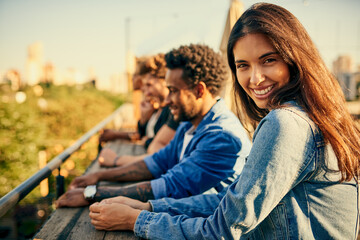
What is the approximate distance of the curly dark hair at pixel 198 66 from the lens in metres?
2.34

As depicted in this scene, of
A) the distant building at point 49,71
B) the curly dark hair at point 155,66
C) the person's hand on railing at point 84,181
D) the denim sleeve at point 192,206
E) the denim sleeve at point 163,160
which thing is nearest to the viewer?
the denim sleeve at point 192,206

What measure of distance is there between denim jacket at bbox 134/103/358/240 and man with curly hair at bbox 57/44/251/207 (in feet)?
2.09

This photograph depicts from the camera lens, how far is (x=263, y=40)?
1.24 m

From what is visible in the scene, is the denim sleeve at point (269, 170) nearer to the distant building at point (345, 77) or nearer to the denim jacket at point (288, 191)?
the denim jacket at point (288, 191)

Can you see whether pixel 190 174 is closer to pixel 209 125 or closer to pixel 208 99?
pixel 209 125

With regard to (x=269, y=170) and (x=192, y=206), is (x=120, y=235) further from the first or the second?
(x=269, y=170)

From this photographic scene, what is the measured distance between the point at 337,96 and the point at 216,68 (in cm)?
133

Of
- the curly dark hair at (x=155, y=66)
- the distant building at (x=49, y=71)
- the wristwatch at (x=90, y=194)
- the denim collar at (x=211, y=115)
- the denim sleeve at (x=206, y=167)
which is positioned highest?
the curly dark hair at (x=155, y=66)

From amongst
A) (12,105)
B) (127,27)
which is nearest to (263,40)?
(127,27)

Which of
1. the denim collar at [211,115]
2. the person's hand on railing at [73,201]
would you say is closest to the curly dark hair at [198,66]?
the denim collar at [211,115]

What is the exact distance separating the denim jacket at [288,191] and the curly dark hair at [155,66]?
8.86ft

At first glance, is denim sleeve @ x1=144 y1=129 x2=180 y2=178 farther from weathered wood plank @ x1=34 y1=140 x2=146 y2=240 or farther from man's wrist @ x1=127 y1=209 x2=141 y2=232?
man's wrist @ x1=127 y1=209 x2=141 y2=232

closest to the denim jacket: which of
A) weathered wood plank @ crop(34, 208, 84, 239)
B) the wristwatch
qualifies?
weathered wood plank @ crop(34, 208, 84, 239)

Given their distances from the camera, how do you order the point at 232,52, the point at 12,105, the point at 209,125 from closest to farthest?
the point at 232,52
the point at 209,125
the point at 12,105
